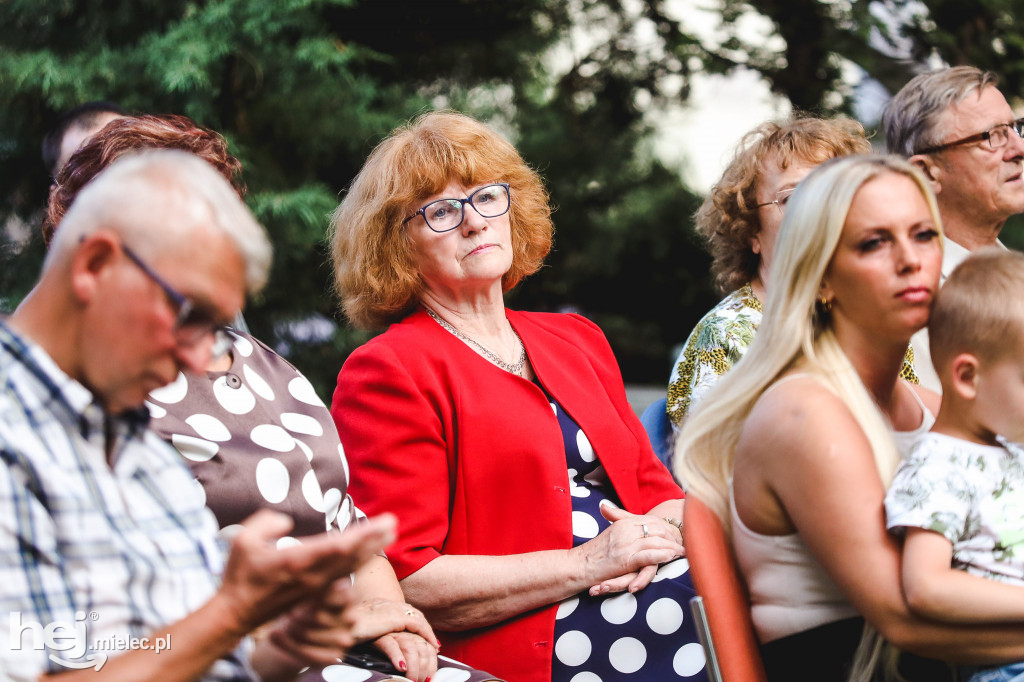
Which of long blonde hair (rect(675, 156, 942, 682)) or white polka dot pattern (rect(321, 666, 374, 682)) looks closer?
long blonde hair (rect(675, 156, 942, 682))

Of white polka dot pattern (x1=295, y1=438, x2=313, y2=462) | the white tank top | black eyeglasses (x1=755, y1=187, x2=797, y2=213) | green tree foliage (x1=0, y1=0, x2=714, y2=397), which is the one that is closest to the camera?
the white tank top

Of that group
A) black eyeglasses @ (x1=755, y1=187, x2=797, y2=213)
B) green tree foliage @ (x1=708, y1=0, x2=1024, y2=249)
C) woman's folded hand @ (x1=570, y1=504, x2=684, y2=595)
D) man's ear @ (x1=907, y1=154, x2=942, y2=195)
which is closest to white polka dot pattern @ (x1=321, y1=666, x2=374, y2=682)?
woman's folded hand @ (x1=570, y1=504, x2=684, y2=595)

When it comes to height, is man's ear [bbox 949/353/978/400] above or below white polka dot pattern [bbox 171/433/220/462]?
above

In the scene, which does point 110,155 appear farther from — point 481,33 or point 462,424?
point 481,33

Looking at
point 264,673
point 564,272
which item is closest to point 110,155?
point 264,673

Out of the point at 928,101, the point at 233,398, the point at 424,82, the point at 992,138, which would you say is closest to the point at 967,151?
the point at 992,138

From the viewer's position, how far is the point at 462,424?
7.54ft

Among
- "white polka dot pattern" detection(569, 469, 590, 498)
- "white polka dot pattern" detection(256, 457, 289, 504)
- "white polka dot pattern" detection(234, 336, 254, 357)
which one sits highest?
"white polka dot pattern" detection(234, 336, 254, 357)

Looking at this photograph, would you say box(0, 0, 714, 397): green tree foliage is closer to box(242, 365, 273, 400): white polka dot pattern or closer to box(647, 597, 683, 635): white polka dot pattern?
box(242, 365, 273, 400): white polka dot pattern

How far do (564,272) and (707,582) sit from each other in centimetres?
537

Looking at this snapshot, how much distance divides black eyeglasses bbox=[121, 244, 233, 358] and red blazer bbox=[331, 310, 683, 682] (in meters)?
1.09

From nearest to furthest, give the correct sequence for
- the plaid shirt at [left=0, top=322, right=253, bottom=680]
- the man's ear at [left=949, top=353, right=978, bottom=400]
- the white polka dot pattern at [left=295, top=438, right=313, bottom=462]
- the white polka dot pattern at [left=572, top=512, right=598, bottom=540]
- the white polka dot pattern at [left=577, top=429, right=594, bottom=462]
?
the plaid shirt at [left=0, top=322, right=253, bottom=680] → the man's ear at [left=949, top=353, right=978, bottom=400] → the white polka dot pattern at [left=295, top=438, right=313, bottom=462] → the white polka dot pattern at [left=572, top=512, right=598, bottom=540] → the white polka dot pattern at [left=577, top=429, right=594, bottom=462]

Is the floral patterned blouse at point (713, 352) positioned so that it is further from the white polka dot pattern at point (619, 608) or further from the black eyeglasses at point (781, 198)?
the white polka dot pattern at point (619, 608)

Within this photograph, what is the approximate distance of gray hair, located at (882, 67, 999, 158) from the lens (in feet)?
9.71
